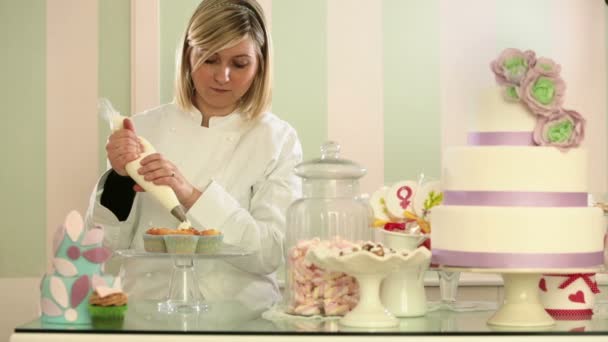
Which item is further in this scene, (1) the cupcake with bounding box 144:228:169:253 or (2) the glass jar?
(1) the cupcake with bounding box 144:228:169:253

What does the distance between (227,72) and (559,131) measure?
0.89m

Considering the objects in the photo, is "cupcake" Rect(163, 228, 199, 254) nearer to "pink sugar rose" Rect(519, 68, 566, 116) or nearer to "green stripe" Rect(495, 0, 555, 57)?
"pink sugar rose" Rect(519, 68, 566, 116)

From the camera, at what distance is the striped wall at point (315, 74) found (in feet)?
9.62

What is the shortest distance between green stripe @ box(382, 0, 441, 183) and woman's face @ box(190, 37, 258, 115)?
0.70m

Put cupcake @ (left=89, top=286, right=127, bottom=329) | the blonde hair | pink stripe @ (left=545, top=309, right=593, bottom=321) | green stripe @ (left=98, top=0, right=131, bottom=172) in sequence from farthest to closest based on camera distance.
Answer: green stripe @ (left=98, top=0, right=131, bottom=172) → the blonde hair → pink stripe @ (left=545, top=309, right=593, bottom=321) → cupcake @ (left=89, top=286, right=127, bottom=329)


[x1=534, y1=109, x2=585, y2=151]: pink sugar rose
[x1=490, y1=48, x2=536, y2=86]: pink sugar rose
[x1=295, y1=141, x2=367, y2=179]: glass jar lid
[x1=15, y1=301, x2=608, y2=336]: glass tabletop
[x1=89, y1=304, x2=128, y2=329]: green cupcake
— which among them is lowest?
[x1=15, y1=301, x2=608, y2=336]: glass tabletop

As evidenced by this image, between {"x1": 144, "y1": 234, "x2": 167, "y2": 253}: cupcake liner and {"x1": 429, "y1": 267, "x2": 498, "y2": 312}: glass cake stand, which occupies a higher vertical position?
{"x1": 144, "y1": 234, "x2": 167, "y2": 253}: cupcake liner

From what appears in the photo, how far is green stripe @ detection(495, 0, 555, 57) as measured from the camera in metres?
2.99

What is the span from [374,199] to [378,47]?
1128 mm

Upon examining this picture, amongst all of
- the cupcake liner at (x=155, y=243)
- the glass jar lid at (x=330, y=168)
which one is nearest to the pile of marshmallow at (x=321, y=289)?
the glass jar lid at (x=330, y=168)

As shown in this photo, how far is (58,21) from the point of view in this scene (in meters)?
2.95

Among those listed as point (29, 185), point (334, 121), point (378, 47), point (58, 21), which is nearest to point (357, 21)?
point (378, 47)

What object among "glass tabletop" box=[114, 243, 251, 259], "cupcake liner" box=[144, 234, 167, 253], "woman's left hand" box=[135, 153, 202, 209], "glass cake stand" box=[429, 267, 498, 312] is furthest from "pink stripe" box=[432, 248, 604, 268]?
"woman's left hand" box=[135, 153, 202, 209]

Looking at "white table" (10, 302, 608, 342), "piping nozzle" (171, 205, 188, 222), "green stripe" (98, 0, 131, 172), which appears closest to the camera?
"white table" (10, 302, 608, 342)
